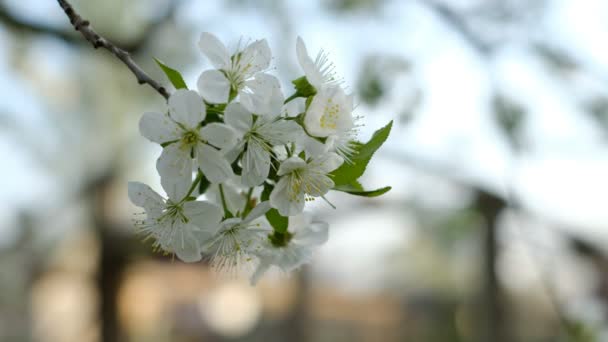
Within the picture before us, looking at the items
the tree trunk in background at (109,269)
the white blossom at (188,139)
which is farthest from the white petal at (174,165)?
the tree trunk in background at (109,269)

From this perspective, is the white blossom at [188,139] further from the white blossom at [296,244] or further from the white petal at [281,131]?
the white blossom at [296,244]

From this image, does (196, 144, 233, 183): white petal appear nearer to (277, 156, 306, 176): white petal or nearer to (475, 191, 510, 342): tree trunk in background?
(277, 156, 306, 176): white petal

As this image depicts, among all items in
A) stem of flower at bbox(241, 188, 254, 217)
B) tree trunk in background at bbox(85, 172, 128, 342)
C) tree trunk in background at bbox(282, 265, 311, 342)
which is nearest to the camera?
stem of flower at bbox(241, 188, 254, 217)

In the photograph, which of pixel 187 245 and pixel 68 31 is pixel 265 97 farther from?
pixel 68 31

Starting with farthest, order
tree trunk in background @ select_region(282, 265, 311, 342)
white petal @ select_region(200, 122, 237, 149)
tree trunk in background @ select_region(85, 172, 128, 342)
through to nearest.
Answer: tree trunk in background @ select_region(282, 265, 311, 342) < tree trunk in background @ select_region(85, 172, 128, 342) < white petal @ select_region(200, 122, 237, 149)

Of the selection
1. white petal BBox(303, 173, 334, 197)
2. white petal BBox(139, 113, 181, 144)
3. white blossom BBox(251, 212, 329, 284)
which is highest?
white petal BBox(139, 113, 181, 144)

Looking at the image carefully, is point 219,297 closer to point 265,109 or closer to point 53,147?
point 53,147

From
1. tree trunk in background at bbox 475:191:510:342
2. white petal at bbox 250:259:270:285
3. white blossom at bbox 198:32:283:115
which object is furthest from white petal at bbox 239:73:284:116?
tree trunk in background at bbox 475:191:510:342

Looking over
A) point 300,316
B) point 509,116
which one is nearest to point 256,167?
point 509,116
